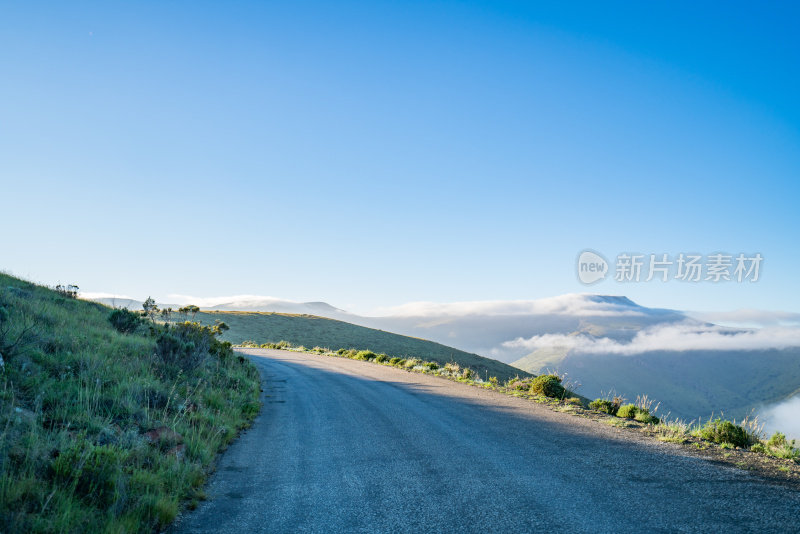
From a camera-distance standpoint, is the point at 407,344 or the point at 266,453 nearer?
the point at 266,453

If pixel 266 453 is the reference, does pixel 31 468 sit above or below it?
above

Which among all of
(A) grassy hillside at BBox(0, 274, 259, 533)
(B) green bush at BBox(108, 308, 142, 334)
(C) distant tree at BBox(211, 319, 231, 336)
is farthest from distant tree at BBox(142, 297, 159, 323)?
(A) grassy hillside at BBox(0, 274, 259, 533)

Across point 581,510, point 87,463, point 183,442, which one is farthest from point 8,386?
point 581,510

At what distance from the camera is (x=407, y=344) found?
64188mm

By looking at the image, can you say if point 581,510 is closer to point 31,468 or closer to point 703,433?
point 703,433

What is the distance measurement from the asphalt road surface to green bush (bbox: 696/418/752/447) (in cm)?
116

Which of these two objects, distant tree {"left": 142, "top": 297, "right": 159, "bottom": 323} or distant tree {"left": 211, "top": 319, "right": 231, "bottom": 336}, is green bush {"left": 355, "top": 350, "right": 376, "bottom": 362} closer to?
distant tree {"left": 211, "top": 319, "right": 231, "bottom": 336}

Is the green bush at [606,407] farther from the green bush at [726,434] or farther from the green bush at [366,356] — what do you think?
the green bush at [366,356]

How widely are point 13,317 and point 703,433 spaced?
16147mm

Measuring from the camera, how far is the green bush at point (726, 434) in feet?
25.2

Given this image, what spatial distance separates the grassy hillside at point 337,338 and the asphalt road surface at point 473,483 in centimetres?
4031

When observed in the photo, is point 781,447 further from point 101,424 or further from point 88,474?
point 101,424

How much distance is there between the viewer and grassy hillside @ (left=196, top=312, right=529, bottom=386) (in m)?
53.8

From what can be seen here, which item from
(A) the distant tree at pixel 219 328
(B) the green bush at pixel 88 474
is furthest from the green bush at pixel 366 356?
(B) the green bush at pixel 88 474
